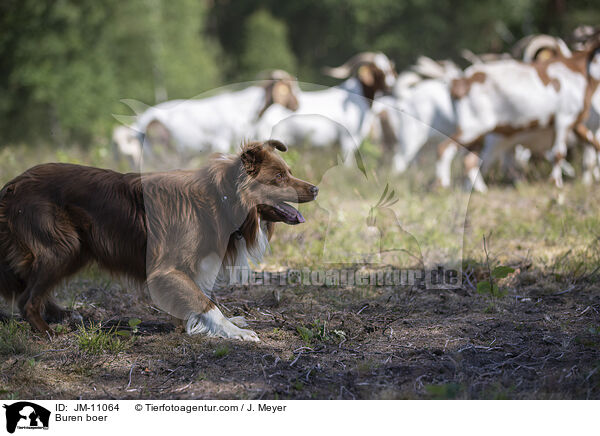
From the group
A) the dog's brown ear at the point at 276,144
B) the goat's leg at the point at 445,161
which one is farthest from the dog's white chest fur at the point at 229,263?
the goat's leg at the point at 445,161

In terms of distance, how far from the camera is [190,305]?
374 cm

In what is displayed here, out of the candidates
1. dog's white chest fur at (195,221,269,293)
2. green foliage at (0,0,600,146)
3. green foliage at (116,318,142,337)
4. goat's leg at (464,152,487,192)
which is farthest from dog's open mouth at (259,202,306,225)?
green foliage at (0,0,600,146)

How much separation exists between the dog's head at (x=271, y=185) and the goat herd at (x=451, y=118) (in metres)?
3.78

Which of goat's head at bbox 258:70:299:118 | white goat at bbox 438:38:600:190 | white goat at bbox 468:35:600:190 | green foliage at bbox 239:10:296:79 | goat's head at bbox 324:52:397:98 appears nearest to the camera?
white goat at bbox 438:38:600:190

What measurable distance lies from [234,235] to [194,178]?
461 millimetres

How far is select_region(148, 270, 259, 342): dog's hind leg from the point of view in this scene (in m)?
3.72

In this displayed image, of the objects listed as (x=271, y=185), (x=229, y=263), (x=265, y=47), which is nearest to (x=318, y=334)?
(x=229, y=263)

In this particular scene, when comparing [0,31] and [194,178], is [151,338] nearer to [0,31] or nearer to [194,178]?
[194,178]

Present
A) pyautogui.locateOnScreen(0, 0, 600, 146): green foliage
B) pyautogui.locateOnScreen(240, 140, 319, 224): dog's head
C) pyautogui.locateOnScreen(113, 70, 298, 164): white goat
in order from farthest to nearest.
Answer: pyautogui.locateOnScreen(0, 0, 600, 146): green foliage → pyautogui.locateOnScreen(113, 70, 298, 164): white goat → pyautogui.locateOnScreen(240, 140, 319, 224): dog's head

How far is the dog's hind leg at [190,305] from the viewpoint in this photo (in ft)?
12.2

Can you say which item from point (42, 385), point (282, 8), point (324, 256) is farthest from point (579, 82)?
point (282, 8)
